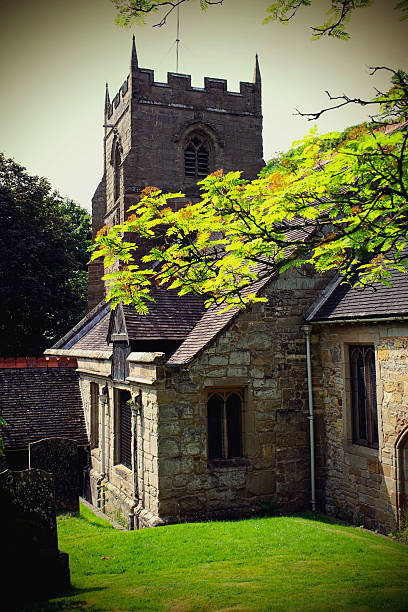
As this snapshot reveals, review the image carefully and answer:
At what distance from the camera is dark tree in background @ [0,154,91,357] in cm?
2988

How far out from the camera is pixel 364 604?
6324 millimetres

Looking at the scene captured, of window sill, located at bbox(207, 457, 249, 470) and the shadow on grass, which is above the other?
window sill, located at bbox(207, 457, 249, 470)

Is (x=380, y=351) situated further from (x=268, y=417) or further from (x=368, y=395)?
(x=268, y=417)

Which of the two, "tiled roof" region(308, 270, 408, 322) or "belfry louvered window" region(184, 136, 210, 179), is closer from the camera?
"tiled roof" region(308, 270, 408, 322)

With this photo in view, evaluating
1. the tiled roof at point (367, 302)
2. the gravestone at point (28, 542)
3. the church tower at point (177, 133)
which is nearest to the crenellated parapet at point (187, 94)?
the church tower at point (177, 133)

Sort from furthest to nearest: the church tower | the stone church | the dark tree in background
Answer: the dark tree in background, the church tower, the stone church

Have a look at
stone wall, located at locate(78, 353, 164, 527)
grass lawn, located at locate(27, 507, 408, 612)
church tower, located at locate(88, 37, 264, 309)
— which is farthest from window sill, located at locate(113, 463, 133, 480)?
church tower, located at locate(88, 37, 264, 309)

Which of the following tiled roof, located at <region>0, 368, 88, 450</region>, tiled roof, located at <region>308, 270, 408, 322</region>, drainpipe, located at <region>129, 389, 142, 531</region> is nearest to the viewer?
tiled roof, located at <region>308, 270, 408, 322</region>

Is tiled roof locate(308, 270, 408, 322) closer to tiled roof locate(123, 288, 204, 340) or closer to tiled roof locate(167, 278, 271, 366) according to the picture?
tiled roof locate(167, 278, 271, 366)

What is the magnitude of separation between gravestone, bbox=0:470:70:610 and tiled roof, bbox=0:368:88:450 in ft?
29.5

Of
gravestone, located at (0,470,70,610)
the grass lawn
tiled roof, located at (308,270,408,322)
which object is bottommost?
the grass lawn

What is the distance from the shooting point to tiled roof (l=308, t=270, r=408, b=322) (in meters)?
10.5

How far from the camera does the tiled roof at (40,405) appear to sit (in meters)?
16.8

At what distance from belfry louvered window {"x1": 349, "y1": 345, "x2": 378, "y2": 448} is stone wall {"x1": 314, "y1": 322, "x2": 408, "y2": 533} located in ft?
0.44
